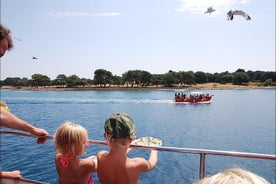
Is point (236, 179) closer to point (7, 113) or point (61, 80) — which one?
point (7, 113)

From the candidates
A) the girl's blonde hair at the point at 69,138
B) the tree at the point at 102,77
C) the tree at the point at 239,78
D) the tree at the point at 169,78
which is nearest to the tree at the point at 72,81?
the tree at the point at 102,77

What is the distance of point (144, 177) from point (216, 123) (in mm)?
26256

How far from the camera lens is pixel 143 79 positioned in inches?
5945

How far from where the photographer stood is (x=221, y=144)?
27.7 metres

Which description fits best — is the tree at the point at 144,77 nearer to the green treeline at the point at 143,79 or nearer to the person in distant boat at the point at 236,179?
the green treeline at the point at 143,79

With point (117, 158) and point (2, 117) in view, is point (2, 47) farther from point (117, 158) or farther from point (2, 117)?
point (117, 158)

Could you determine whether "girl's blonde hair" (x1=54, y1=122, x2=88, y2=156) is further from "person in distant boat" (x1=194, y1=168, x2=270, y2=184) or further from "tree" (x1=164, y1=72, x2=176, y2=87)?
"tree" (x1=164, y1=72, x2=176, y2=87)

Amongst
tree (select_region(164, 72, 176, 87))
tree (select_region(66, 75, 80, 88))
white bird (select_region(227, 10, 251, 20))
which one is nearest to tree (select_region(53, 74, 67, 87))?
tree (select_region(66, 75, 80, 88))

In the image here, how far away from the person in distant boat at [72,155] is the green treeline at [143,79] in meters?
144

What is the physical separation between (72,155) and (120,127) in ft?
1.94

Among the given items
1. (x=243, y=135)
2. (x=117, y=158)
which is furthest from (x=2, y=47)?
(x=243, y=135)

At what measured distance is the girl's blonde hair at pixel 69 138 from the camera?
10.2 ft

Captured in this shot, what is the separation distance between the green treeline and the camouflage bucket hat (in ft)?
473

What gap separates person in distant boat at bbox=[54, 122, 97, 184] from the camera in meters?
3.14
